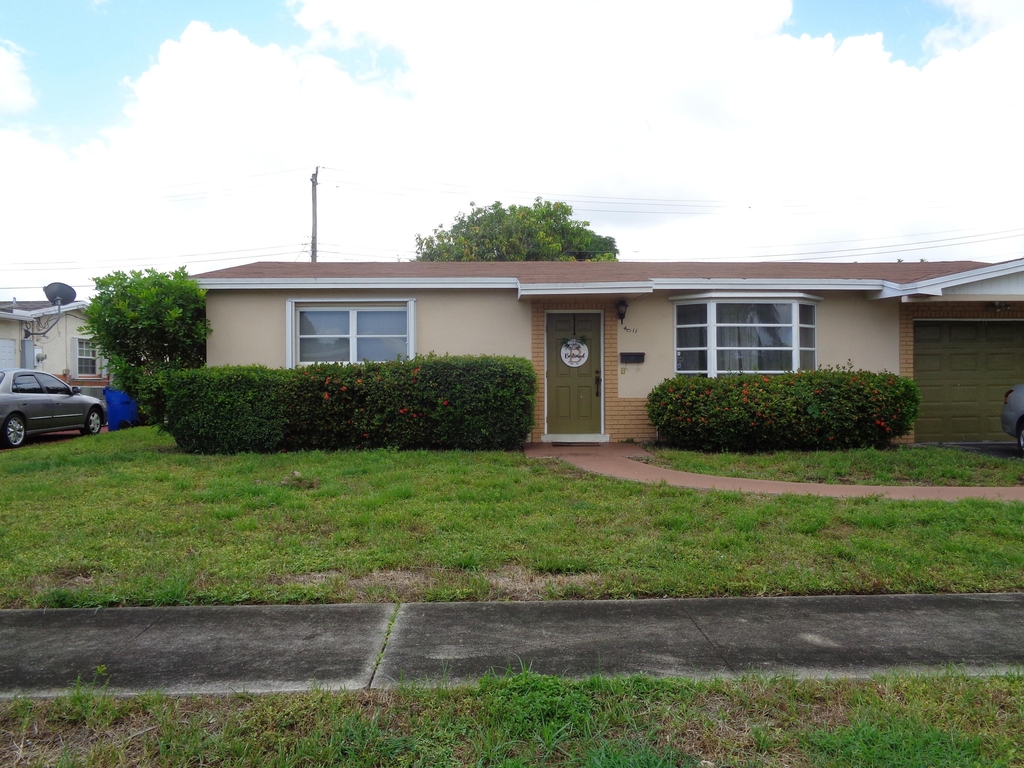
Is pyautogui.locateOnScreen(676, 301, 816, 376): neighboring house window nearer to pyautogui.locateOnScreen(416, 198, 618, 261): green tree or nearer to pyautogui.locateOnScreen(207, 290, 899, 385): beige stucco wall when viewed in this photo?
pyautogui.locateOnScreen(207, 290, 899, 385): beige stucco wall

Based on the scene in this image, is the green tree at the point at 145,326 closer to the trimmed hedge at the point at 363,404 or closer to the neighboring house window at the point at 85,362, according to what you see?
the trimmed hedge at the point at 363,404

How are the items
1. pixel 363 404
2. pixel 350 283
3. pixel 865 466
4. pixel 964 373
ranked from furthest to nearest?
pixel 964 373, pixel 350 283, pixel 363 404, pixel 865 466

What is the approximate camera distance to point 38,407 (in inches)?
543

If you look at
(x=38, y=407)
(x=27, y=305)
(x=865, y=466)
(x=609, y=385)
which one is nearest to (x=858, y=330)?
(x=865, y=466)

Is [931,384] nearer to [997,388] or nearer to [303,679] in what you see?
[997,388]

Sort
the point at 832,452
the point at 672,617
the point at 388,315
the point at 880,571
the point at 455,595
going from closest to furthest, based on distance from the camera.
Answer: the point at 672,617, the point at 455,595, the point at 880,571, the point at 832,452, the point at 388,315

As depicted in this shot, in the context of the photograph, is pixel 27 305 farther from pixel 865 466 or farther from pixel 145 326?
pixel 865 466

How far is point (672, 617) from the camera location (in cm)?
427

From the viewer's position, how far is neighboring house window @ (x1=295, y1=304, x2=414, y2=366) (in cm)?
1227

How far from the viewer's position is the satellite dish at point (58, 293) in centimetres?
1953

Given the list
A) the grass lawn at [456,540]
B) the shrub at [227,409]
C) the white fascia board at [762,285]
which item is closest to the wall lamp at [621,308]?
the white fascia board at [762,285]

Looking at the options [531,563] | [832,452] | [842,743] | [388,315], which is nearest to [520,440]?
[388,315]

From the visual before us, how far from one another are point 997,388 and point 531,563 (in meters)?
11.1

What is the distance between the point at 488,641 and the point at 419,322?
8813 mm
